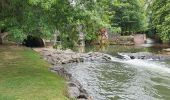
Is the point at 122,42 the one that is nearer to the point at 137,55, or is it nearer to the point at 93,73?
the point at 137,55

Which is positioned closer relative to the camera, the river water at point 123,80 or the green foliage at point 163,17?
the river water at point 123,80

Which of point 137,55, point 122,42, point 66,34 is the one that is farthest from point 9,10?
point 122,42

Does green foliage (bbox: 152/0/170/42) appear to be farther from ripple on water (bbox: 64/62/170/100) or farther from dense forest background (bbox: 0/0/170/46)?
dense forest background (bbox: 0/0/170/46)

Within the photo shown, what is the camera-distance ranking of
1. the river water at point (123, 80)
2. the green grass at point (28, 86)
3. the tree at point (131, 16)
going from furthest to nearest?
1. the tree at point (131, 16)
2. the river water at point (123, 80)
3. the green grass at point (28, 86)

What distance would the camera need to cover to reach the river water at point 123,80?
660 inches

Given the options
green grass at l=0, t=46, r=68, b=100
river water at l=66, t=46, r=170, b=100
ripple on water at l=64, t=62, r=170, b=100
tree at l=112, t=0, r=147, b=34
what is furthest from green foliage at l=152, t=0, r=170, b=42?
green grass at l=0, t=46, r=68, b=100

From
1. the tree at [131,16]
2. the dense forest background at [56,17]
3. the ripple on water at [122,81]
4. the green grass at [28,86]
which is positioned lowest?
the ripple on water at [122,81]

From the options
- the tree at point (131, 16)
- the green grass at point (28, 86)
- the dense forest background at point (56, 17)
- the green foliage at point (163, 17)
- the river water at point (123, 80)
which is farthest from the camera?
the tree at point (131, 16)

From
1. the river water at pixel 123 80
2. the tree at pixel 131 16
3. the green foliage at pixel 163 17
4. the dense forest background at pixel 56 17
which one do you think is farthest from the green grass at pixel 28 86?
the tree at pixel 131 16

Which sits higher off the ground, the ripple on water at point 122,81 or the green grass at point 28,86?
the green grass at point 28,86

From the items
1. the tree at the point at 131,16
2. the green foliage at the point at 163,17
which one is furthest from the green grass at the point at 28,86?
the tree at the point at 131,16

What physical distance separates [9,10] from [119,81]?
25.4 ft

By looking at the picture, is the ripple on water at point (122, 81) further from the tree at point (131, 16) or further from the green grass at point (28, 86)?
the tree at point (131, 16)

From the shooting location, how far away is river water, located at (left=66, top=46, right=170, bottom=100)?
55.0 ft
